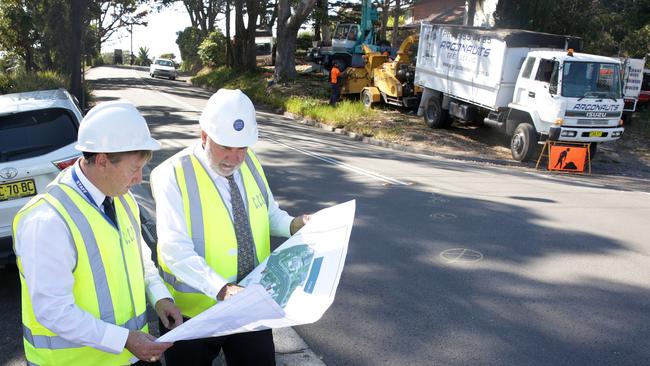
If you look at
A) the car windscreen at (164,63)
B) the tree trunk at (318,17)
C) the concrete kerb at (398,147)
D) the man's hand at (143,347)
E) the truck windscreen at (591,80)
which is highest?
the tree trunk at (318,17)

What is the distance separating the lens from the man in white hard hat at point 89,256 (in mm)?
1917

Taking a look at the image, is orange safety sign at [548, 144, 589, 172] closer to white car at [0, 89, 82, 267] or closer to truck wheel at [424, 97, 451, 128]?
truck wheel at [424, 97, 451, 128]

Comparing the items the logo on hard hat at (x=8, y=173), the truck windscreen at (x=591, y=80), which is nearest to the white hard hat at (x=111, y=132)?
the logo on hard hat at (x=8, y=173)

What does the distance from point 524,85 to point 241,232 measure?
13700mm

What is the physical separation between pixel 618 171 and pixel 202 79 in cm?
3118

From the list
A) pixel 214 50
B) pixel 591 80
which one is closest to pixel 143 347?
pixel 591 80

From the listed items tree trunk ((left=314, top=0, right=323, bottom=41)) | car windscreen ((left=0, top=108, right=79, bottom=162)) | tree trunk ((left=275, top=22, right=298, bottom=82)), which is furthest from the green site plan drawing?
tree trunk ((left=314, top=0, right=323, bottom=41))

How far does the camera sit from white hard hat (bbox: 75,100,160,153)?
2.03 meters

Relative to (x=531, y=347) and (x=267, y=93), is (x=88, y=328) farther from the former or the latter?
(x=267, y=93)

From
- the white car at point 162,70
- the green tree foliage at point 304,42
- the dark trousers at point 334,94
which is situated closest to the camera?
the dark trousers at point 334,94

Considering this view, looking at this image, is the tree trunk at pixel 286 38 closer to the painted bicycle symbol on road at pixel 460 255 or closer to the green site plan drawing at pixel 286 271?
the painted bicycle symbol on road at pixel 460 255

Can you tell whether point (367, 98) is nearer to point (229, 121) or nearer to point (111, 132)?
point (229, 121)

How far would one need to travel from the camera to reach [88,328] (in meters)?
1.97

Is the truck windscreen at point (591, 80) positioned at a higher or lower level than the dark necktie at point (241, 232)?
higher
